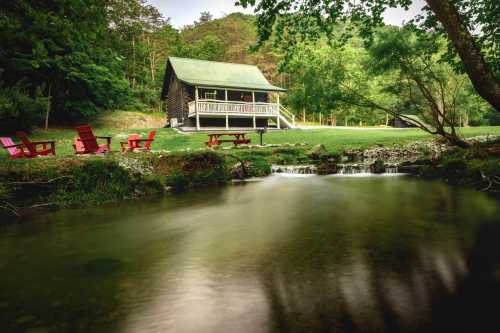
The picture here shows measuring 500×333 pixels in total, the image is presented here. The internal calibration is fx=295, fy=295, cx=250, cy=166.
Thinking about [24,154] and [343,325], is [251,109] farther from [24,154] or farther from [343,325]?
[343,325]

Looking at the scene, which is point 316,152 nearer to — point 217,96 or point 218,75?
point 217,96

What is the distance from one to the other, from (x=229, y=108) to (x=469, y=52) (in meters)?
20.7

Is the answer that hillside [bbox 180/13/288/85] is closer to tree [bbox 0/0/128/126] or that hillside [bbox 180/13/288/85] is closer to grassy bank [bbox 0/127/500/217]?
tree [bbox 0/0/128/126]

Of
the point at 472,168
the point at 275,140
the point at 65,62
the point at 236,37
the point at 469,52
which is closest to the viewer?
the point at 469,52

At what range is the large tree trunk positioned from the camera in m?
5.87

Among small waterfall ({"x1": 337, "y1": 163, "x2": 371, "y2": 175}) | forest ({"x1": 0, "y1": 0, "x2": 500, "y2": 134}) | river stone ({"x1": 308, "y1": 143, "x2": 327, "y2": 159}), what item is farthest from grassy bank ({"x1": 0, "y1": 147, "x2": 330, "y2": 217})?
small waterfall ({"x1": 337, "y1": 163, "x2": 371, "y2": 175})

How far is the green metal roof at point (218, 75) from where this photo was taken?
2578 centimetres

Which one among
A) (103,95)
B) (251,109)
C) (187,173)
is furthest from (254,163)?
(103,95)

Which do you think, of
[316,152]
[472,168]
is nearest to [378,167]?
[316,152]

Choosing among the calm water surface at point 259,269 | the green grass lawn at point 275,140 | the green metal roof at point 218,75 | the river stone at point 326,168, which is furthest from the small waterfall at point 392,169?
the green metal roof at point 218,75

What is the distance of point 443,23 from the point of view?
19.7ft

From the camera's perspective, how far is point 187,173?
995 cm

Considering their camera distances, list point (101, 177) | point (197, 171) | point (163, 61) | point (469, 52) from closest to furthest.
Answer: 1. point (469, 52)
2. point (101, 177)
3. point (197, 171)
4. point (163, 61)

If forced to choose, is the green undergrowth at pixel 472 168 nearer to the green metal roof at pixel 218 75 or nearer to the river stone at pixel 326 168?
the river stone at pixel 326 168
